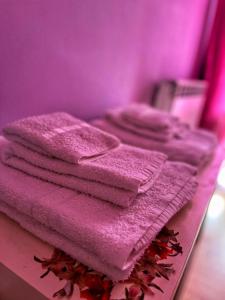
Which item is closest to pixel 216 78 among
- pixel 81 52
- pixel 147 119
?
pixel 147 119

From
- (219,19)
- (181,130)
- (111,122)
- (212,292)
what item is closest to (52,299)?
(212,292)

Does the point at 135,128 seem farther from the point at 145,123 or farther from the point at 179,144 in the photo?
the point at 179,144

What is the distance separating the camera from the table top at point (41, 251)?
46cm

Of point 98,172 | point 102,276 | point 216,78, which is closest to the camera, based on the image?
point 102,276

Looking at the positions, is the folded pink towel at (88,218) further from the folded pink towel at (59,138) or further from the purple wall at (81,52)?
the purple wall at (81,52)

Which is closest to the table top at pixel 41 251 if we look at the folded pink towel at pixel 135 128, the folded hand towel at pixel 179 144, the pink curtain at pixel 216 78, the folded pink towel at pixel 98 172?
the folded pink towel at pixel 98 172

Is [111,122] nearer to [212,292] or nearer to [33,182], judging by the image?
[33,182]

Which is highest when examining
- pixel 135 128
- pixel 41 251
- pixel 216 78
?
pixel 216 78

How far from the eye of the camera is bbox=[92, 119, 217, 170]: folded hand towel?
97 centimetres

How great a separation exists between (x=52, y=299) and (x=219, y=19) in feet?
7.07

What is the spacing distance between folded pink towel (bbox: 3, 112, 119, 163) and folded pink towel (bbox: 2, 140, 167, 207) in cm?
2

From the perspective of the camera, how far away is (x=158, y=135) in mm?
1060

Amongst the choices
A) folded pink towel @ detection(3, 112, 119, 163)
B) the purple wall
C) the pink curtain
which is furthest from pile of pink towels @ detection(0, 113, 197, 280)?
the pink curtain

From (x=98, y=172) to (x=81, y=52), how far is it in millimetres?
615
